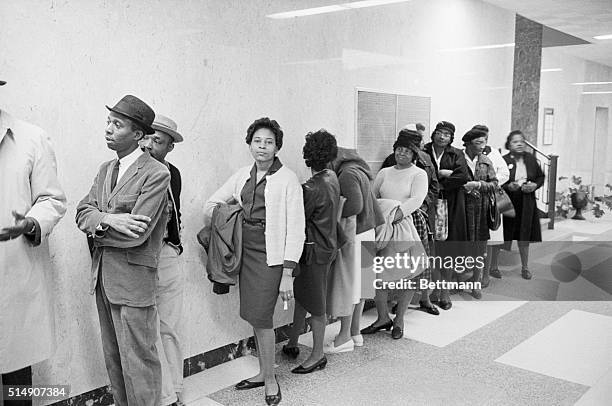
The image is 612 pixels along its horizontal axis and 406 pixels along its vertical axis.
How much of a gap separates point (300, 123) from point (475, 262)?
39.9 inches

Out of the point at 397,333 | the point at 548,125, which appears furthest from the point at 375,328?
the point at 548,125

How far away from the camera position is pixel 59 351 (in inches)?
76.7

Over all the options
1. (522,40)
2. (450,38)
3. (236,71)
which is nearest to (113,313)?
(236,71)

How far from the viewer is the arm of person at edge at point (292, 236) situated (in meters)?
2.16

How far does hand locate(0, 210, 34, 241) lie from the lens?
1.47m

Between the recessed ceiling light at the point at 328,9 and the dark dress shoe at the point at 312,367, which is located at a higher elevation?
the recessed ceiling light at the point at 328,9

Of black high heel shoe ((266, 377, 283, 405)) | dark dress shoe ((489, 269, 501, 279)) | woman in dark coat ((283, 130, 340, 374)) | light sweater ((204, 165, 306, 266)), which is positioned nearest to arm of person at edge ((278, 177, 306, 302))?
light sweater ((204, 165, 306, 266))

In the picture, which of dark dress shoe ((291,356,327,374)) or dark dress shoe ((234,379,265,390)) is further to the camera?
dark dress shoe ((291,356,327,374))

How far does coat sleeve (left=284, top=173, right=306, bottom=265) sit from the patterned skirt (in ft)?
1.59

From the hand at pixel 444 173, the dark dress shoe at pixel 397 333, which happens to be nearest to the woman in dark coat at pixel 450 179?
the hand at pixel 444 173

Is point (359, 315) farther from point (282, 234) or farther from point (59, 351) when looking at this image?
point (59, 351)

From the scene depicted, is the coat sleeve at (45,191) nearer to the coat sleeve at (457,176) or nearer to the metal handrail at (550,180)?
the coat sleeve at (457,176)

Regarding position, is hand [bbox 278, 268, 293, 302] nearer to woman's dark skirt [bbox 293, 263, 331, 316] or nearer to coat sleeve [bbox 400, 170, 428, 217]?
woman's dark skirt [bbox 293, 263, 331, 316]

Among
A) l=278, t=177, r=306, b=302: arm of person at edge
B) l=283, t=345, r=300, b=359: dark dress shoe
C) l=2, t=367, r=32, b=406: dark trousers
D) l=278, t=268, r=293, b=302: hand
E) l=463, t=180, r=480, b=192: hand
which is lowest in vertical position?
l=283, t=345, r=300, b=359: dark dress shoe
